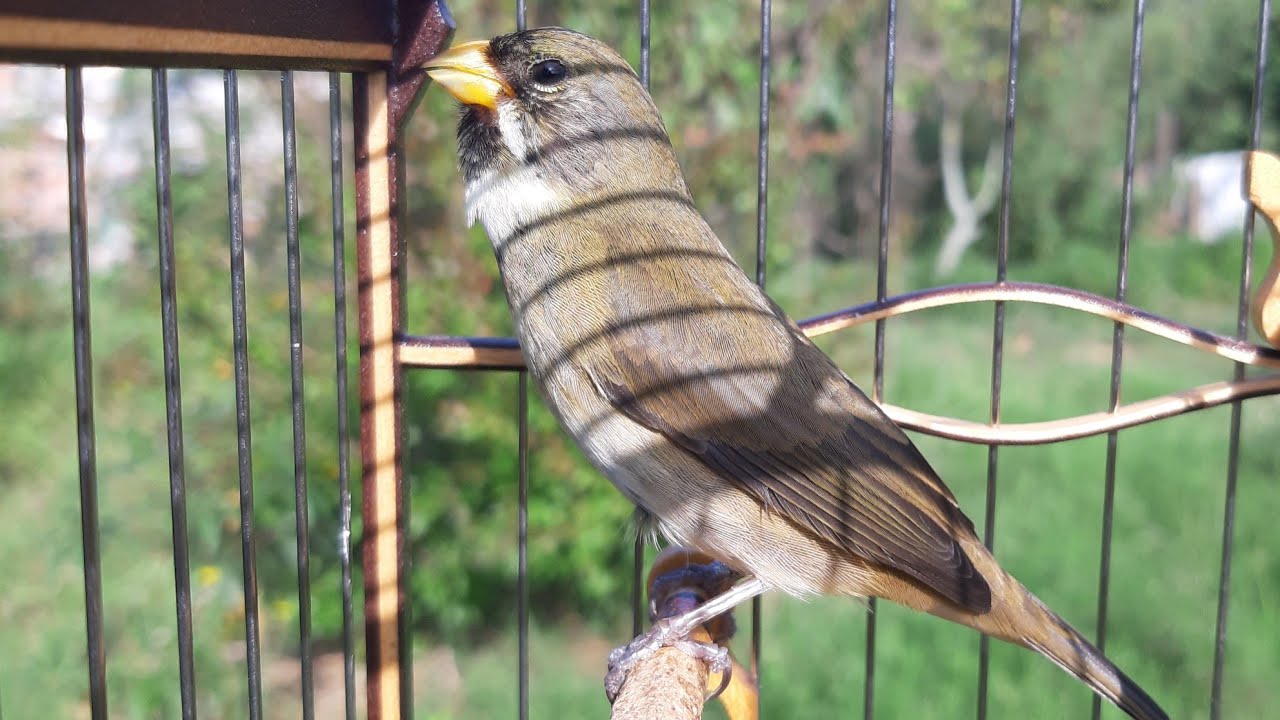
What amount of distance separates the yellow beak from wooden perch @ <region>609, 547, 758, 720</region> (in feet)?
2.61

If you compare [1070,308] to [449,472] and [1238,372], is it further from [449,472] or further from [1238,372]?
[449,472]

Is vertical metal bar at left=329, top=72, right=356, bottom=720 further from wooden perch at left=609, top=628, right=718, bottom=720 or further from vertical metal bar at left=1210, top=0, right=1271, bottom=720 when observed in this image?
vertical metal bar at left=1210, top=0, right=1271, bottom=720

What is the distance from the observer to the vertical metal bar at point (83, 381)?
1.40m

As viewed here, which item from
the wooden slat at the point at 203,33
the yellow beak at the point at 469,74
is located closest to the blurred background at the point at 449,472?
the yellow beak at the point at 469,74

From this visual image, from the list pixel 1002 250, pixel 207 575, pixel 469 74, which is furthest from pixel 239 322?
pixel 207 575

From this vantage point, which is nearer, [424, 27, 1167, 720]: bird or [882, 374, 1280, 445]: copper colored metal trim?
[424, 27, 1167, 720]: bird

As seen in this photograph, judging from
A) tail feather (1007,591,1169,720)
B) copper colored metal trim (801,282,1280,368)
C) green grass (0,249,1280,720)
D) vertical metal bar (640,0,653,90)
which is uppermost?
vertical metal bar (640,0,653,90)

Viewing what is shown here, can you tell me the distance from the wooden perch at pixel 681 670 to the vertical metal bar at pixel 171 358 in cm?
55

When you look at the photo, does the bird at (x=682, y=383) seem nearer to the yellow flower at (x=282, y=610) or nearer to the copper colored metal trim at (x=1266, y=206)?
the copper colored metal trim at (x=1266, y=206)

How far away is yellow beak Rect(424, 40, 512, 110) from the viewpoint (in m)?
1.86

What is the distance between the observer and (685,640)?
1.91m

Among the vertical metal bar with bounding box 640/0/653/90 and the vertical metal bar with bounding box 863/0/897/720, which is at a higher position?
the vertical metal bar with bounding box 640/0/653/90

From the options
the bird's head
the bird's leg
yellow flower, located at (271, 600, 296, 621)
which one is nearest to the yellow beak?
the bird's head

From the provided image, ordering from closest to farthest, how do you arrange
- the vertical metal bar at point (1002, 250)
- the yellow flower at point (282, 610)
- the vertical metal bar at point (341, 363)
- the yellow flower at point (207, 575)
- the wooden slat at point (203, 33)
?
the wooden slat at point (203, 33) → the vertical metal bar at point (341, 363) → the vertical metal bar at point (1002, 250) → the yellow flower at point (207, 575) → the yellow flower at point (282, 610)
